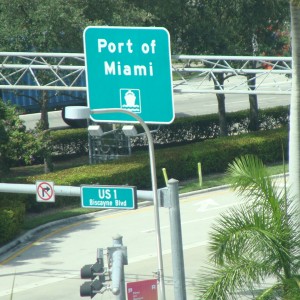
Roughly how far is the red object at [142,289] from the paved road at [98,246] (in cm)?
641

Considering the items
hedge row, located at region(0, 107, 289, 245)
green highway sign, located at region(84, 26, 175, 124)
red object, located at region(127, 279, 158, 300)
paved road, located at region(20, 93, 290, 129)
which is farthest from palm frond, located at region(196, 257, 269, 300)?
paved road, located at region(20, 93, 290, 129)

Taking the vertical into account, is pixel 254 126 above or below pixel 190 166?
above

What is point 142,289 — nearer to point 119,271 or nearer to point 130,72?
point 119,271

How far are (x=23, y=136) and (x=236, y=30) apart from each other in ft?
34.8

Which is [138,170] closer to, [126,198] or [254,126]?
[254,126]

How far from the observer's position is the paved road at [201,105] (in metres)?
47.3

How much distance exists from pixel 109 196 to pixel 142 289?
1.42m

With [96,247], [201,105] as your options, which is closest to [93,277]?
[96,247]

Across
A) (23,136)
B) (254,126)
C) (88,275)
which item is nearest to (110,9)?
(23,136)

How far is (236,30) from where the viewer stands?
114ft

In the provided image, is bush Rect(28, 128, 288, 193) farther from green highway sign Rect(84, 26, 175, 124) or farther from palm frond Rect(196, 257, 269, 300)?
palm frond Rect(196, 257, 269, 300)

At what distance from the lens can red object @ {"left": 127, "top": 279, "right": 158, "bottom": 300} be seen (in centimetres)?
1193

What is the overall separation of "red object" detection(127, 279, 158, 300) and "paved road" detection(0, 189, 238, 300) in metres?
6.41

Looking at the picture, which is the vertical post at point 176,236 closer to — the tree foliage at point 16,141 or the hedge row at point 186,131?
the tree foliage at point 16,141
